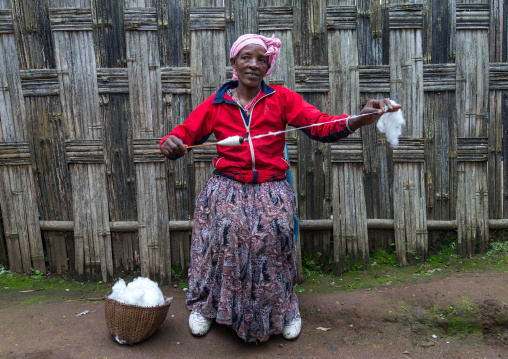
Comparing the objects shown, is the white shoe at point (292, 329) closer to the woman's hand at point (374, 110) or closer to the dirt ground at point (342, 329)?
the dirt ground at point (342, 329)

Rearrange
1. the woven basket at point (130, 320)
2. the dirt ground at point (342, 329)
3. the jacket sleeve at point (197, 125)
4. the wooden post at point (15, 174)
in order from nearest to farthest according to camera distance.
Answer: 1. the woven basket at point (130, 320)
2. the dirt ground at point (342, 329)
3. the jacket sleeve at point (197, 125)
4. the wooden post at point (15, 174)

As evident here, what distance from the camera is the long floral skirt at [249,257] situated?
2.77 meters

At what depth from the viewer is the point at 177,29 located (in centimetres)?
354

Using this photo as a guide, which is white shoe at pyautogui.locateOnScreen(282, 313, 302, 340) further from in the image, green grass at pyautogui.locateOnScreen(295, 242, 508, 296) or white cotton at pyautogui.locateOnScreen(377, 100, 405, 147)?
white cotton at pyautogui.locateOnScreen(377, 100, 405, 147)

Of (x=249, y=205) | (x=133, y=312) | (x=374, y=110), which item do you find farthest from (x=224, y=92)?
(x=133, y=312)

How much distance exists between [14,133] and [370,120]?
2965 mm

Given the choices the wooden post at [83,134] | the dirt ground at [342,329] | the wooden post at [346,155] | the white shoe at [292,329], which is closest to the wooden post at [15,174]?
the wooden post at [83,134]

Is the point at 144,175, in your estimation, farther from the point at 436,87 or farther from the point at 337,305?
the point at 436,87

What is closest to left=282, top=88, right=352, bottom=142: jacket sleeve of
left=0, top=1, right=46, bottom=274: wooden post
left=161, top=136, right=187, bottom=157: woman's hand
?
left=161, top=136, right=187, bottom=157: woman's hand

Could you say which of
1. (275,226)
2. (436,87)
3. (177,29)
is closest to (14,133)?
(177,29)

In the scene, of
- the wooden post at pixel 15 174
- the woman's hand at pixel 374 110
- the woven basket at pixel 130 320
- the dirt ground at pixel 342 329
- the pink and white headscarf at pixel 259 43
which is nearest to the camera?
the woman's hand at pixel 374 110

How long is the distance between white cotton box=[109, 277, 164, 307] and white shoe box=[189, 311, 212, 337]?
0.30 meters

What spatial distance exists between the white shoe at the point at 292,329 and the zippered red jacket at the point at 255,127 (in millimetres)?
1004

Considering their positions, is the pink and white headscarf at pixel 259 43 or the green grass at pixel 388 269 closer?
the pink and white headscarf at pixel 259 43
